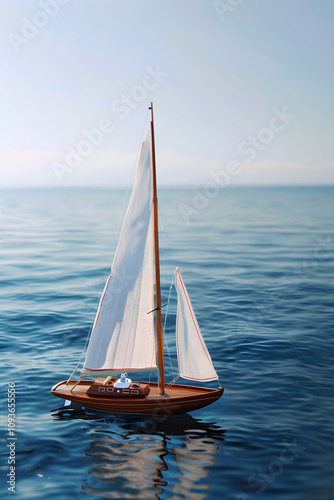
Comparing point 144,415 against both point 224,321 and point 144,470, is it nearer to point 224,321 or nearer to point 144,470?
point 144,470

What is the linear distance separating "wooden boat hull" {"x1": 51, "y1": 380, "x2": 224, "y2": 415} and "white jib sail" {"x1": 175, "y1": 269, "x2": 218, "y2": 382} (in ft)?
2.46

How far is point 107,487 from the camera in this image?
17.4m

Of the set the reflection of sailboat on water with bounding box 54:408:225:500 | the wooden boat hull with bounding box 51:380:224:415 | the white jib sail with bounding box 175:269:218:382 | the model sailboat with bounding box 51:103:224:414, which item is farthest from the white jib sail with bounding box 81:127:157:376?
the reflection of sailboat on water with bounding box 54:408:225:500

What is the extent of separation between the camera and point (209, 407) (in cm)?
2344

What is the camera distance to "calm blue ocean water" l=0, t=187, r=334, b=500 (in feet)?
58.6

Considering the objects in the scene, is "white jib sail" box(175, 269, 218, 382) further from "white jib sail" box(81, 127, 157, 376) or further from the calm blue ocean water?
the calm blue ocean water

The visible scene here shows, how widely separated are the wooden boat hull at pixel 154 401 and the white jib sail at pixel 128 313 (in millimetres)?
1111

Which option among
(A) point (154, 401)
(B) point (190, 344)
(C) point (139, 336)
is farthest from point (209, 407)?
(C) point (139, 336)

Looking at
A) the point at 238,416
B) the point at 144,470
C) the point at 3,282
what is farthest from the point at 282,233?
the point at 144,470

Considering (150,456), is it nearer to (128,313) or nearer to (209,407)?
(209,407)

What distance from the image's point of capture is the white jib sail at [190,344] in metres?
21.5

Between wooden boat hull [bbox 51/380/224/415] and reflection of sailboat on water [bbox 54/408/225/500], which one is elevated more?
wooden boat hull [bbox 51/380/224/415]

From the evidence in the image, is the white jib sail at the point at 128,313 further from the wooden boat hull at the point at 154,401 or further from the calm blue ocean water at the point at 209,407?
the calm blue ocean water at the point at 209,407

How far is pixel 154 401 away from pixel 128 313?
3.93 metres
